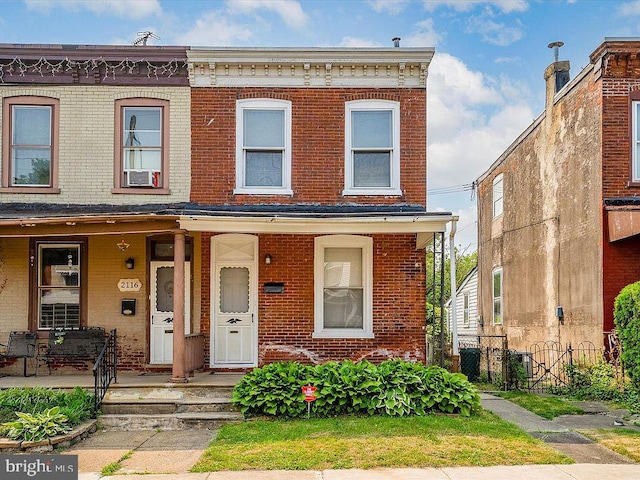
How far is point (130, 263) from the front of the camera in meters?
13.3

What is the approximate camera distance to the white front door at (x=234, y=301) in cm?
1318

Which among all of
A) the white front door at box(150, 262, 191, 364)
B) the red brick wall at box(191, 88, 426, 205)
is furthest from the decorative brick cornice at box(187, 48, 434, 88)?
the white front door at box(150, 262, 191, 364)

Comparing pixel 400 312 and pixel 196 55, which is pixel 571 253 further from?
pixel 196 55

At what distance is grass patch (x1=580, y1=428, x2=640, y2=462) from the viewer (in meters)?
8.59

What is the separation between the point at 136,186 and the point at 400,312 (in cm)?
566

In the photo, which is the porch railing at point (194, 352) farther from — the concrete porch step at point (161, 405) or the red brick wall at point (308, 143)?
the red brick wall at point (308, 143)

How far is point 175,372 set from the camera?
11.3 metres

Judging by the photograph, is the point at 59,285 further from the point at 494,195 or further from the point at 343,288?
the point at 494,195

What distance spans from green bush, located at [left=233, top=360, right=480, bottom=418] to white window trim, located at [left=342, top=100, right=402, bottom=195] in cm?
374

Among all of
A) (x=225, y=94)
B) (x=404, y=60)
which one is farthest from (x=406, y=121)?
(x=225, y=94)

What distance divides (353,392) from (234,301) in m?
3.72

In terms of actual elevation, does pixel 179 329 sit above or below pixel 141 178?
below

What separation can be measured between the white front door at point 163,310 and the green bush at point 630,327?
25.3 ft

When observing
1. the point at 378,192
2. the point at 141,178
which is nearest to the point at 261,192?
the point at 378,192
